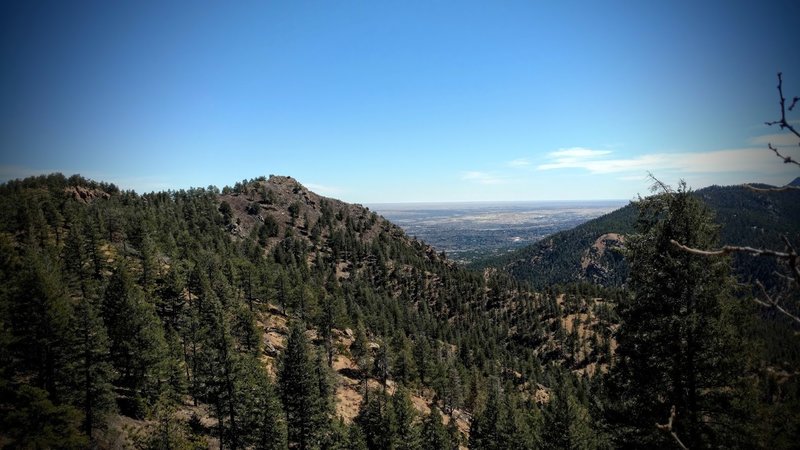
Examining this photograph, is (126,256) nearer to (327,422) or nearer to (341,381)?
(341,381)

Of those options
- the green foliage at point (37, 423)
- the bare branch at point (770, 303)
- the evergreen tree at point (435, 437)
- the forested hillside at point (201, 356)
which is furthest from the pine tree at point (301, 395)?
the bare branch at point (770, 303)

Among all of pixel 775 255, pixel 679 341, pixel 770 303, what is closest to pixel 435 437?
pixel 679 341

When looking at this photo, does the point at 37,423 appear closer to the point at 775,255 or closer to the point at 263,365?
the point at 263,365

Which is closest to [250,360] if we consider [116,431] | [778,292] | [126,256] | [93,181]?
[116,431]

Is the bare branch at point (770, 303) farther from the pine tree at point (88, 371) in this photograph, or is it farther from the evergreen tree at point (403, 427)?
the evergreen tree at point (403, 427)

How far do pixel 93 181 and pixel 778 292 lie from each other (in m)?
199

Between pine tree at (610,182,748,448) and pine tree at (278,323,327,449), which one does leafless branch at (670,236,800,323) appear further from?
pine tree at (278,323,327,449)

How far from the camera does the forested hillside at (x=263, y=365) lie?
13367 millimetres

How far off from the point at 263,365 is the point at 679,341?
5080cm

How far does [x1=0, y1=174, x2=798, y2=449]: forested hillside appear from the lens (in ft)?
43.9

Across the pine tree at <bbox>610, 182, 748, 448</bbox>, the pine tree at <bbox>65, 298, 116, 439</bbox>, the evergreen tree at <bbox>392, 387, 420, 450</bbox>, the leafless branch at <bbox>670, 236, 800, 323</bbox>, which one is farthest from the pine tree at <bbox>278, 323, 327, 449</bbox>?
the leafless branch at <bbox>670, 236, 800, 323</bbox>

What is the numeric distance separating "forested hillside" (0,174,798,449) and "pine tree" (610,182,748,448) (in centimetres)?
7

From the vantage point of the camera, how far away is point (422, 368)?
85438 mm

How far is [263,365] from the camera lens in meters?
53.4
